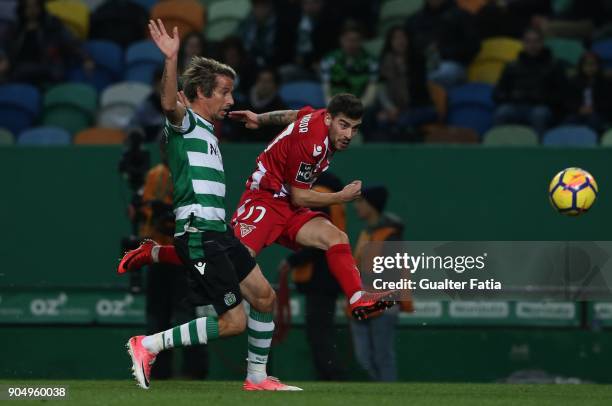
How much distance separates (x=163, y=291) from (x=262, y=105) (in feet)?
8.46

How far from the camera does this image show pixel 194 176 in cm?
833

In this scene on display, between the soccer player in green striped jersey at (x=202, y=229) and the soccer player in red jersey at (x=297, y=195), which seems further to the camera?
the soccer player in red jersey at (x=297, y=195)

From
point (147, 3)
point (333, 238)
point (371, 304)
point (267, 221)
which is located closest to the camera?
point (371, 304)

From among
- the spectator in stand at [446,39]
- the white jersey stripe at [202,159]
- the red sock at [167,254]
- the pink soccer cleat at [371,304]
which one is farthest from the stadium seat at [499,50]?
the white jersey stripe at [202,159]

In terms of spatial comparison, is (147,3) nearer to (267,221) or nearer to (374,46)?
(374,46)

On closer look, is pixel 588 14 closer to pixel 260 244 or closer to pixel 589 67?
pixel 589 67

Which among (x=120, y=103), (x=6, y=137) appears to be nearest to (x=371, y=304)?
(x=6, y=137)

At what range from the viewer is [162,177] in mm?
11805

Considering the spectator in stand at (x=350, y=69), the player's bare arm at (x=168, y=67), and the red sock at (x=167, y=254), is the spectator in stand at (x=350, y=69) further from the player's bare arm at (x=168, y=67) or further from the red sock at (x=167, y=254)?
the player's bare arm at (x=168, y=67)

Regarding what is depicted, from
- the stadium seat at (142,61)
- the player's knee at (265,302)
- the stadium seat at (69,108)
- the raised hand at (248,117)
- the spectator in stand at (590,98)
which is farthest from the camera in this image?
the stadium seat at (142,61)

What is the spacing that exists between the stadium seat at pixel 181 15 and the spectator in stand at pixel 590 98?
482cm

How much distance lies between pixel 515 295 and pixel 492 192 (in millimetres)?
1092

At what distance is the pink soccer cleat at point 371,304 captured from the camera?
8578mm

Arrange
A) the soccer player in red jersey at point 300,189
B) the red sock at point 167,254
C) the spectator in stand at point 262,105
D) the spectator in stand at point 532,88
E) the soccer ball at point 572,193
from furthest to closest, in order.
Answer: the spectator in stand at point 532,88
the spectator in stand at point 262,105
the soccer ball at point 572,193
the soccer player in red jersey at point 300,189
the red sock at point 167,254
